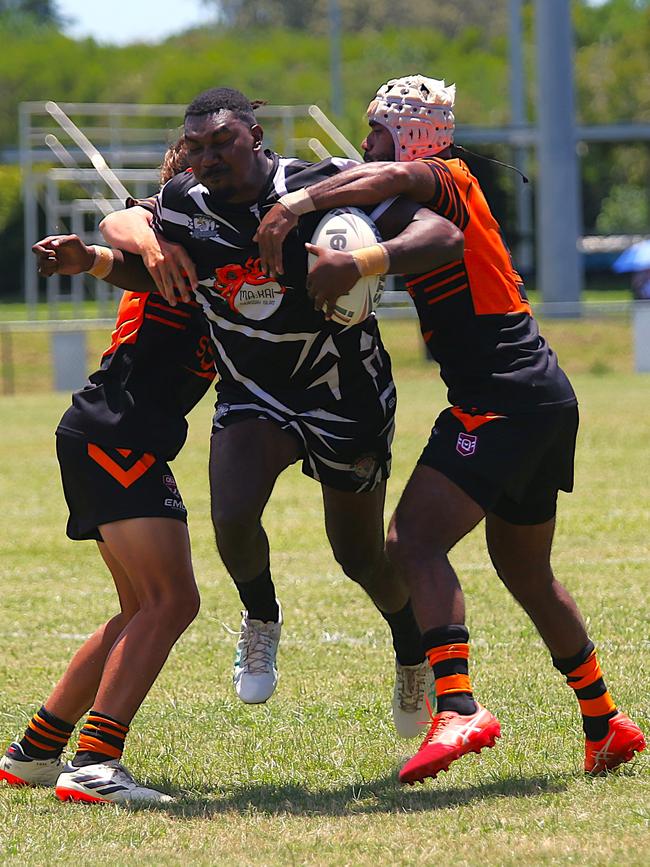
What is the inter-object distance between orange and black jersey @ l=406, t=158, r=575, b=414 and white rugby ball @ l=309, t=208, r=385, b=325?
0.19 meters

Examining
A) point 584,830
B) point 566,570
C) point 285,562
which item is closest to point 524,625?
point 566,570

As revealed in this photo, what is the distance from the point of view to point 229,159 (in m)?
4.75

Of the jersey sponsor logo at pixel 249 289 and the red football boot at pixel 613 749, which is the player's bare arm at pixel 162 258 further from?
the red football boot at pixel 613 749

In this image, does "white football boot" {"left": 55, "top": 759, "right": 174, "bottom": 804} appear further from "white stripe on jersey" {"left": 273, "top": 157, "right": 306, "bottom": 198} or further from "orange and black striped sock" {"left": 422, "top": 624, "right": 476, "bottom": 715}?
"white stripe on jersey" {"left": 273, "top": 157, "right": 306, "bottom": 198}

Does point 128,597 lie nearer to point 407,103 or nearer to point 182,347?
point 182,347

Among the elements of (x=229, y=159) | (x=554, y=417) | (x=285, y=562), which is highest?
(x=229, y=159)

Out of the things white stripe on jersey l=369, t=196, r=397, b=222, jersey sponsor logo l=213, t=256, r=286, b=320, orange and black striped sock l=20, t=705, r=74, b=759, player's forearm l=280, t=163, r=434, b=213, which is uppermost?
player's forearm l=280, t=163, r=434, b=213

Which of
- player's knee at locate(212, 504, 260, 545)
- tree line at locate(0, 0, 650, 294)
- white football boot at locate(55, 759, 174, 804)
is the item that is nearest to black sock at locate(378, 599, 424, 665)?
player's knee at locate(212, 504, 260, 545)

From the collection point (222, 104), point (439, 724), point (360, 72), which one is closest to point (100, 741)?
point (439, 724)

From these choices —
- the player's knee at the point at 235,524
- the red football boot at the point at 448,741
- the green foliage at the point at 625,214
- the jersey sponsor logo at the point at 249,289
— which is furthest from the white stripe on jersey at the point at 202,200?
the green foliage at the point at 625,214

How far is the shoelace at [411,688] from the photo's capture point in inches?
218

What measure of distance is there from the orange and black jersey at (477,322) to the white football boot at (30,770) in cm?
180

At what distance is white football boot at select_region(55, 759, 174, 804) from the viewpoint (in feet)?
15.9

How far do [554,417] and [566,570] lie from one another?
14.5 feet
